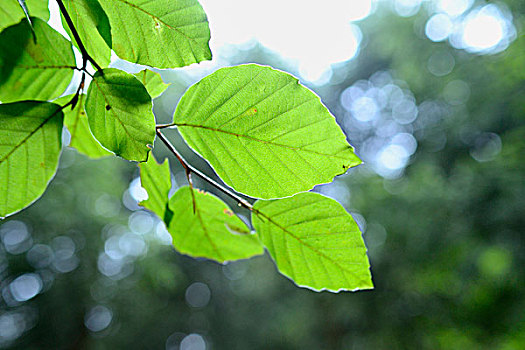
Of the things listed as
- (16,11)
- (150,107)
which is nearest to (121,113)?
(150,107)

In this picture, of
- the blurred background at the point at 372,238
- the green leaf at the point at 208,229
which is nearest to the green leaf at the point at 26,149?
the green leaf at the point at 208,229

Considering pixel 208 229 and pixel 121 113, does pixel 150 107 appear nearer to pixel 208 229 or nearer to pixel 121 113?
pixel 121 113

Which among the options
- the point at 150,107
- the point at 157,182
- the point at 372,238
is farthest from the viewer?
the point at 372,238

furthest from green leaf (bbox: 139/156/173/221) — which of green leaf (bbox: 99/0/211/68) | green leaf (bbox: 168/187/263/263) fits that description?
green leaf (bbox: 99/0/211/68)

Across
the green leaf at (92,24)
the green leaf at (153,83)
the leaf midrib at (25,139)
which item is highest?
the green leaf at (92,24)

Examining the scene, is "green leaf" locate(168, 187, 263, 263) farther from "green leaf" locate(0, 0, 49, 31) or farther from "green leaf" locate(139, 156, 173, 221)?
"green leaf" locate(0, 0, 49, 31)

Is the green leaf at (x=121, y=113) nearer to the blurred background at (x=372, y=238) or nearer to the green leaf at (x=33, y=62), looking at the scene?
the green leaf at (x=33, y=62)

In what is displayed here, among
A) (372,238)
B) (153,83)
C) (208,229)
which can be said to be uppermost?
(153,83)
